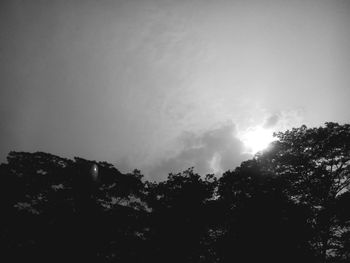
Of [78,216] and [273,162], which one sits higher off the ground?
[273,162]

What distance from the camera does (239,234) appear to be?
15586 millimetres

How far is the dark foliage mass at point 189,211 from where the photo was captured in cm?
1522

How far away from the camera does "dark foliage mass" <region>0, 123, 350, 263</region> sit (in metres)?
15.2

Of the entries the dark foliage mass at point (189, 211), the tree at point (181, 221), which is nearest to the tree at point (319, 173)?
the dark foliage mass at point (189, 211)

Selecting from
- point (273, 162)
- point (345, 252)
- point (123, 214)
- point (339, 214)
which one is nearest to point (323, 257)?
point (345, 252)

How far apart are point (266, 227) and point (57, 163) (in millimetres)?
17765

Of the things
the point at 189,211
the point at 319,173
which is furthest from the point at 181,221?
the point at 319,173

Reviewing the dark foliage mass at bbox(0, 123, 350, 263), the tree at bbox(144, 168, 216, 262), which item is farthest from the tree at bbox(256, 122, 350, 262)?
the tree at bbox(144, 168, 216, 262)

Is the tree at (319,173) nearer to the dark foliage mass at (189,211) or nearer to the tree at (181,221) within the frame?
the dark foliage mass at (189,211)

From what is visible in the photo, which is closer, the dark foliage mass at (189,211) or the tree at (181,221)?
the dark foliage mass at (189,211)

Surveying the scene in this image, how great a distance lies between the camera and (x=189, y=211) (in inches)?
795

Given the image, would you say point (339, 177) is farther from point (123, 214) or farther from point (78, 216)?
point (78, 216)

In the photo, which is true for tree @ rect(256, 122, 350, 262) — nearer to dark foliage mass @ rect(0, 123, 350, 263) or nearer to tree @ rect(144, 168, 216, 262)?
dark foliage mass @ rect(0, 123, 350, 263)

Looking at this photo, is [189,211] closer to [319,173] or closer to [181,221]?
[181,221]
